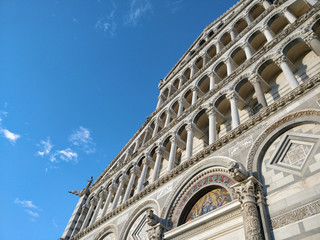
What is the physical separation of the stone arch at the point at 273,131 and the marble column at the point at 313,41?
3.10m

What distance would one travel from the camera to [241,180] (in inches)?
277

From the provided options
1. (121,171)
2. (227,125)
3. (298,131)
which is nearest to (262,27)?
(227,125)

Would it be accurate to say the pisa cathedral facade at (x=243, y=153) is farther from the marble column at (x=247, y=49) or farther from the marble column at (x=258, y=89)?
the marble column at (x=247, y=49)

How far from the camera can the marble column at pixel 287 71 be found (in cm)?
864

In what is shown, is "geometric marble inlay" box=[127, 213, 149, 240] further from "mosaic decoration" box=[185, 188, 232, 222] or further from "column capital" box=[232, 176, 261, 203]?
"column capital" box=[232, 176, 261, 203]

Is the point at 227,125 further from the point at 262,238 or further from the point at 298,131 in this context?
the point at 262,238

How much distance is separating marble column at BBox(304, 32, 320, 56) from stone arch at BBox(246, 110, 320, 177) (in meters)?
3.10

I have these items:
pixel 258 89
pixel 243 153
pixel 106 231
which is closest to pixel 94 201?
pixel 106 231

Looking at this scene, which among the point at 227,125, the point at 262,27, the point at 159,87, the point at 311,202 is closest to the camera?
the point at 311,202

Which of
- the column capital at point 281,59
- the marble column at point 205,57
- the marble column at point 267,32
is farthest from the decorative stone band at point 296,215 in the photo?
the marble column at point 205,57

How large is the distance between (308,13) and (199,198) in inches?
336

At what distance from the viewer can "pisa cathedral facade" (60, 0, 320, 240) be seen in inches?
249

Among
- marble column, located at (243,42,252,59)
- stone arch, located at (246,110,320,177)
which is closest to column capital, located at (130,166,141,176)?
stone arch, located at (246,110,320,177)

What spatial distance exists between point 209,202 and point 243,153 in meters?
1.95
